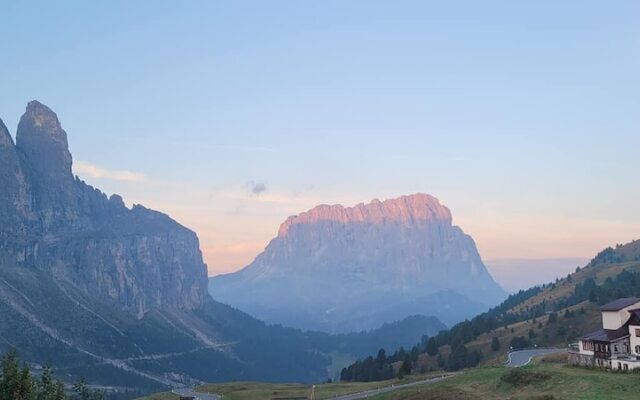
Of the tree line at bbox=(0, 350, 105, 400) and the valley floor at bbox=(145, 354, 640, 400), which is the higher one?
the tree line at bbox=(0, 350, 105, 400)

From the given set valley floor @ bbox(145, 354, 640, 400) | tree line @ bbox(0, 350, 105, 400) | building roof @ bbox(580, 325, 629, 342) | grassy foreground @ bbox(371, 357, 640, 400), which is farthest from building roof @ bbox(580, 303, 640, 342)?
tree line @ bbox(0, 350, 105, 400)

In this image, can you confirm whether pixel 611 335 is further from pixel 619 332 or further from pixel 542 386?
pixel 542 386

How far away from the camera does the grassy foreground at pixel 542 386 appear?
62.2 m

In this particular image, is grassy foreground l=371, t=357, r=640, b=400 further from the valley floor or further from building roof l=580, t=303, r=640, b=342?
building roof l=580, t=303, r=640, b=342

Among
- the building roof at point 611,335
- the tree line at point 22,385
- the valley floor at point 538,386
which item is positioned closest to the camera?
the tree line at point 22,385

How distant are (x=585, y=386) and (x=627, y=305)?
27.1 metres

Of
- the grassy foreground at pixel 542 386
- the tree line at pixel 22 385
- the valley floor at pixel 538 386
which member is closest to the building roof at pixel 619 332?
the grassy foreground at pixel 542 386

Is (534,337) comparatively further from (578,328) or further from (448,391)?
(448,391)

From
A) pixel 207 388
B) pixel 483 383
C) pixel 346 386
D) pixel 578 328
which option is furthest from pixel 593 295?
pixel 483 383

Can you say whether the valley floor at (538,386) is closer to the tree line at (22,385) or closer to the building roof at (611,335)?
the building roof at (611,335)

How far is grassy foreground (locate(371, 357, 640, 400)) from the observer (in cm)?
6219

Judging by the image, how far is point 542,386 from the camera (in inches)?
2704

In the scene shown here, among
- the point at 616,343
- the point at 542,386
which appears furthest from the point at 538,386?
the point at 616,343

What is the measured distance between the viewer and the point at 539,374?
72.4m
